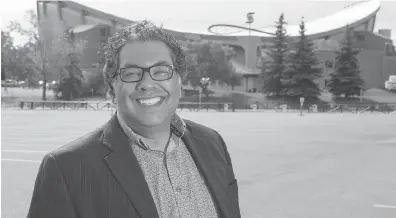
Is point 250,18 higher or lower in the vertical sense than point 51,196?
higher

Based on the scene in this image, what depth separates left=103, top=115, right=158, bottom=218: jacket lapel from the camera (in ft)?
6.39

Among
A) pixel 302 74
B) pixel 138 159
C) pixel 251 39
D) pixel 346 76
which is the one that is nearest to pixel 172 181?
pixel 138 159

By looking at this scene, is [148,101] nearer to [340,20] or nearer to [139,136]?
[139,136]

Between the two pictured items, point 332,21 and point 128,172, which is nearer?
point 128,172

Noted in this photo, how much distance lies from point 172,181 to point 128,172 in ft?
0.71

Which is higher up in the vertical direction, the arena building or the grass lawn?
the arena building

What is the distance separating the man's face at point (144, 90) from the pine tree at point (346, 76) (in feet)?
149

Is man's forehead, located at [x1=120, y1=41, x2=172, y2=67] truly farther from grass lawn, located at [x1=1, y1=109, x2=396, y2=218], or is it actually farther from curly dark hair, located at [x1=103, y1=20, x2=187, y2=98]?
grass lawn, located at [x1=1, y1=109, x2=396, y2=218]

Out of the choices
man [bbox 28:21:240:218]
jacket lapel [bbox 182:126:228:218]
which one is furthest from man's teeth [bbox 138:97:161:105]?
jacket lapel [bbox 182:126:228:218]

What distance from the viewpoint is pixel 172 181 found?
2.09 metres

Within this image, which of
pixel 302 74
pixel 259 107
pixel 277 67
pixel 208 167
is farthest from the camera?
pixel 277 67

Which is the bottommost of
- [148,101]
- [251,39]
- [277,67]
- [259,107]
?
[259,107]

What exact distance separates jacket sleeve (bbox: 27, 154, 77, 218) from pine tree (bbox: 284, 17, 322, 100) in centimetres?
4352

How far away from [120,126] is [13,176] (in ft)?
25.0
